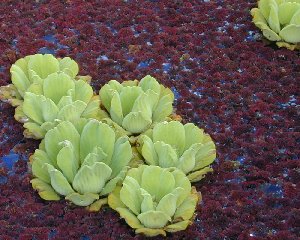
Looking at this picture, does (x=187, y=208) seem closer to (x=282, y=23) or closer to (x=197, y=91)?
(x=197, y=91)

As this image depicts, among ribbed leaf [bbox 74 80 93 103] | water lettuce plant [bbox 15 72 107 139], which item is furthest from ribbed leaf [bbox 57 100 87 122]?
ribbed leaf [bbox 74 80 93 103]

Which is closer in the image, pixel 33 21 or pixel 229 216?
pixel 229 216

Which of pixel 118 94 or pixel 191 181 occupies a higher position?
pixel 118 94

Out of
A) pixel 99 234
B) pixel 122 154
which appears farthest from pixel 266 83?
pixel 99 234

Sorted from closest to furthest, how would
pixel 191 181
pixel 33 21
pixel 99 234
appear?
pixel 99 234 < pixel 191 181 < pixel 33 21

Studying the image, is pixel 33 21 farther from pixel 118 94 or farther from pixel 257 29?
pixel 257 29

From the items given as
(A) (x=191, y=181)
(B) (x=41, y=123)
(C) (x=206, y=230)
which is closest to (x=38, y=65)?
(B) (x=41, y=123)

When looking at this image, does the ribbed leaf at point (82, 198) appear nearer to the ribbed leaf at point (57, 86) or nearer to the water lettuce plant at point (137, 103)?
the water lettuce plant at point (137, 103)

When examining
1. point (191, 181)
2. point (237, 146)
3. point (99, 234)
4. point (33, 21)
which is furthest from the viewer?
point (33, 21)
